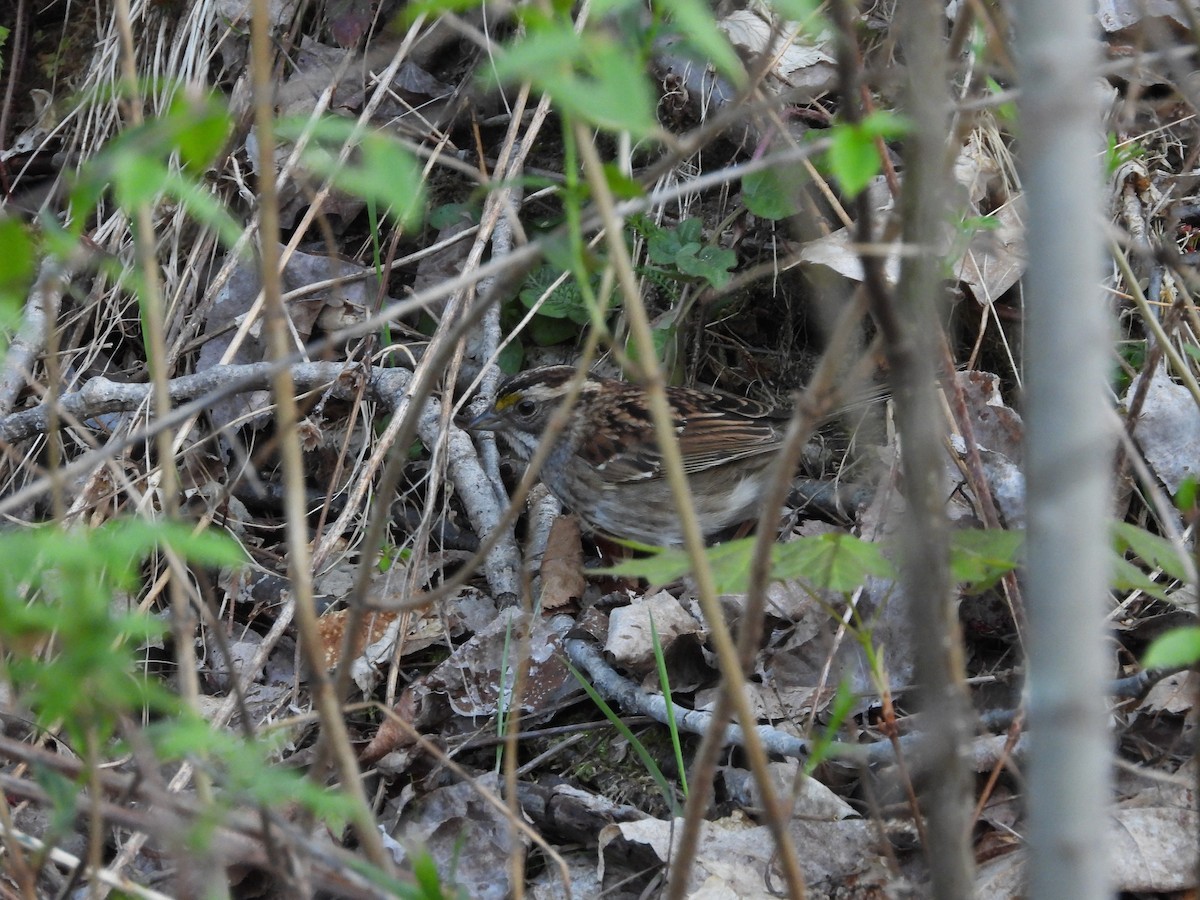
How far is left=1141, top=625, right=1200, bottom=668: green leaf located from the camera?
55.3 inches

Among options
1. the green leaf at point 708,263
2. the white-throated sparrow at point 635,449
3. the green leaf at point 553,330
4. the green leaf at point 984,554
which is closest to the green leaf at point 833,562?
the green leaf at point 984,554

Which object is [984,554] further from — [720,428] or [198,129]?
[720,428]

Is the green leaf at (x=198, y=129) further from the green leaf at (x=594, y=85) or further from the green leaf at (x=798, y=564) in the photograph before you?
the green leaf at (x=798, y=564)

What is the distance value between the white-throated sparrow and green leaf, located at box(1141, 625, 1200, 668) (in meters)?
3.61

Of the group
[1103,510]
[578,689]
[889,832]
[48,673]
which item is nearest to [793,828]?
[889,832]

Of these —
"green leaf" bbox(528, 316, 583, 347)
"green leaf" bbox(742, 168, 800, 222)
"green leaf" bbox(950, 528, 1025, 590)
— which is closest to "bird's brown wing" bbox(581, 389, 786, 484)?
"green leaf" bbox(528, 316, 583, 347)

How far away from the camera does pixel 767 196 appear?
466cm

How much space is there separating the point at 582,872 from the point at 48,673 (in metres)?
2.11

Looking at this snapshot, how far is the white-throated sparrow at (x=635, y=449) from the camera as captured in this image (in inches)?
197

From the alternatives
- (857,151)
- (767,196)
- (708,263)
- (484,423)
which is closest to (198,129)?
(857,151)

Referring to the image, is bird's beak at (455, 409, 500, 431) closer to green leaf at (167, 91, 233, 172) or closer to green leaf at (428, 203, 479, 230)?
green leaf at (428, 203, 479, 230)

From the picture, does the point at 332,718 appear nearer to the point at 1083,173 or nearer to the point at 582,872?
the point at 1083,173

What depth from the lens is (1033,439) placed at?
144cm

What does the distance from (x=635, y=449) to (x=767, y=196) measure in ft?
4.78
